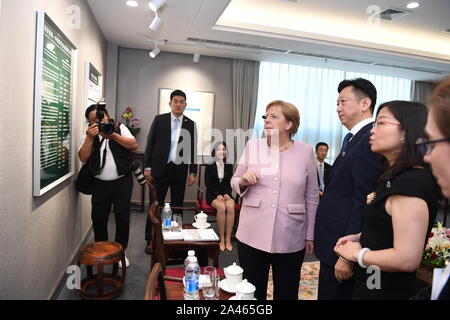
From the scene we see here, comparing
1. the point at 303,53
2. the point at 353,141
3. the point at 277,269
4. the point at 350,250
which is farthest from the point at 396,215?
the point at 303,53

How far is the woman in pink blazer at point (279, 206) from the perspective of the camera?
1.78 metres

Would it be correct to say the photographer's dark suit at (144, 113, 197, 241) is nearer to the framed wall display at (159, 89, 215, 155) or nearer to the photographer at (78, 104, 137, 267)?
the photographer at (78, 104, 137, 267)

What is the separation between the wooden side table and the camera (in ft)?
8.03

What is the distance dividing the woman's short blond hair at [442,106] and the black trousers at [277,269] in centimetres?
122

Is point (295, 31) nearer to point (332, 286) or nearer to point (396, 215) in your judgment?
point (332, 286)

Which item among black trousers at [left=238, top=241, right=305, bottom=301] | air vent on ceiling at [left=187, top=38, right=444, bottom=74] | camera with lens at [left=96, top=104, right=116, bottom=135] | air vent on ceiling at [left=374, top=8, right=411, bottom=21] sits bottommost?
black trousers at [left=238, top=241, right=305, bottom=301]

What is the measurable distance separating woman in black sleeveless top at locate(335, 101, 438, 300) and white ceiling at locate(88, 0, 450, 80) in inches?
102

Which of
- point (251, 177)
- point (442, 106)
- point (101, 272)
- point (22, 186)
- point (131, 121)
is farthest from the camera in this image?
point (131, 121)

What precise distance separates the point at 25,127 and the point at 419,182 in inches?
79.0

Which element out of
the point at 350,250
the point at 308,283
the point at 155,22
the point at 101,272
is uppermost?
the point at 155,22

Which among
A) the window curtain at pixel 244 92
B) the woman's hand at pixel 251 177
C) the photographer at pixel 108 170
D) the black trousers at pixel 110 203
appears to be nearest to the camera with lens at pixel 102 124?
the photographer at pixel 108 170

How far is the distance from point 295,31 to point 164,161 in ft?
8.45

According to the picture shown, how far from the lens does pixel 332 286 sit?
157cm

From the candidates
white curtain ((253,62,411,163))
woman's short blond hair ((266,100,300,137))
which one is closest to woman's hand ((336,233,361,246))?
woman's short blond hair ((266,100,300,137))
